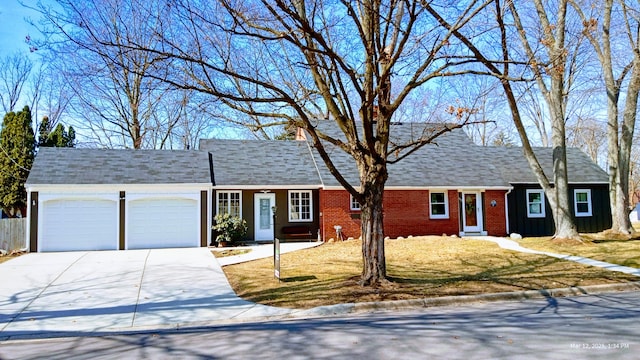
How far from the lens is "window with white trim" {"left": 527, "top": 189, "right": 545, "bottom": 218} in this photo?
2233 cm

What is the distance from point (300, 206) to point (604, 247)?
1185cm

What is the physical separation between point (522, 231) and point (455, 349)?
18.2 metres

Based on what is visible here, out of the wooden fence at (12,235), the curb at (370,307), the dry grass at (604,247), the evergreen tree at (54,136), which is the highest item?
the evergreen tree at (54,136)

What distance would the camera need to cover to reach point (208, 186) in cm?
1948

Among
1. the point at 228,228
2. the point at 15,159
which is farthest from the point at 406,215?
the point at 15,159

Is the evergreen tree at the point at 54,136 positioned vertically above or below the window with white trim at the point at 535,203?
above

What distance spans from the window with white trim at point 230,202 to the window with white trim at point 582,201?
16.3 metres

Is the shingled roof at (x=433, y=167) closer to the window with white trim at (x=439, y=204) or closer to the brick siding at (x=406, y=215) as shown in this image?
the brick siding at (x=406, y=215)

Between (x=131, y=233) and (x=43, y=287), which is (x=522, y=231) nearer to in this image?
(x=131, y=233)

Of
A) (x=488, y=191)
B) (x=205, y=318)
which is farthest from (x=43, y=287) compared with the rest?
(x=488, y=191)

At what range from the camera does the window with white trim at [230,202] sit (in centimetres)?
2055

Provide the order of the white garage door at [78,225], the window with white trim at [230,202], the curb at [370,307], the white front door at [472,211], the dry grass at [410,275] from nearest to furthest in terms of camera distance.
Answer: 1. the curb at [370,307]
2. the dry grass at [410,275]
3. the white garage door at [78,225]
4. the window with white trim at [230,202]
5. the white front door at [472,211]

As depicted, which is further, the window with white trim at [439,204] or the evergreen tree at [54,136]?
the evergreen tree at [54,136]

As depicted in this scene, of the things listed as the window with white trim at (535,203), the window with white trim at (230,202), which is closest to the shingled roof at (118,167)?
the window with white trim at (230,202)
